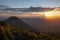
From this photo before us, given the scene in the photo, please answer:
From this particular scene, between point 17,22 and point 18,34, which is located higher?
point 17,22

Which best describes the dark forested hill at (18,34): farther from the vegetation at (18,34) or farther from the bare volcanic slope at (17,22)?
the bare volcanic slope at (17,22)

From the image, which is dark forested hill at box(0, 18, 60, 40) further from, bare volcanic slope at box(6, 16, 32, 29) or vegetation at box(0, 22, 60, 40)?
bare volcanic slope at box(6, 16, 32, 29)

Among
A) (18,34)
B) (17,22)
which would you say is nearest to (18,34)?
(18,34)

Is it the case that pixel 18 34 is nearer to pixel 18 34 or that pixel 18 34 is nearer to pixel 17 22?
pixel 18 34

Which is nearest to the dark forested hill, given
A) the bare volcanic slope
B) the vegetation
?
the vegetation

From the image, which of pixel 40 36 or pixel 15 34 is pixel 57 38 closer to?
pixel 40 36

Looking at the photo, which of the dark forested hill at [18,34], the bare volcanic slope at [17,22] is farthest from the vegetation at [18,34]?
the bare volcanic slope at [17,22]

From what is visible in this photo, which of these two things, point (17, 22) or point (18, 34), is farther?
point (17, 22)

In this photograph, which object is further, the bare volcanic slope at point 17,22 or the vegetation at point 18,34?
the bare volcanic slope at point 17,22
